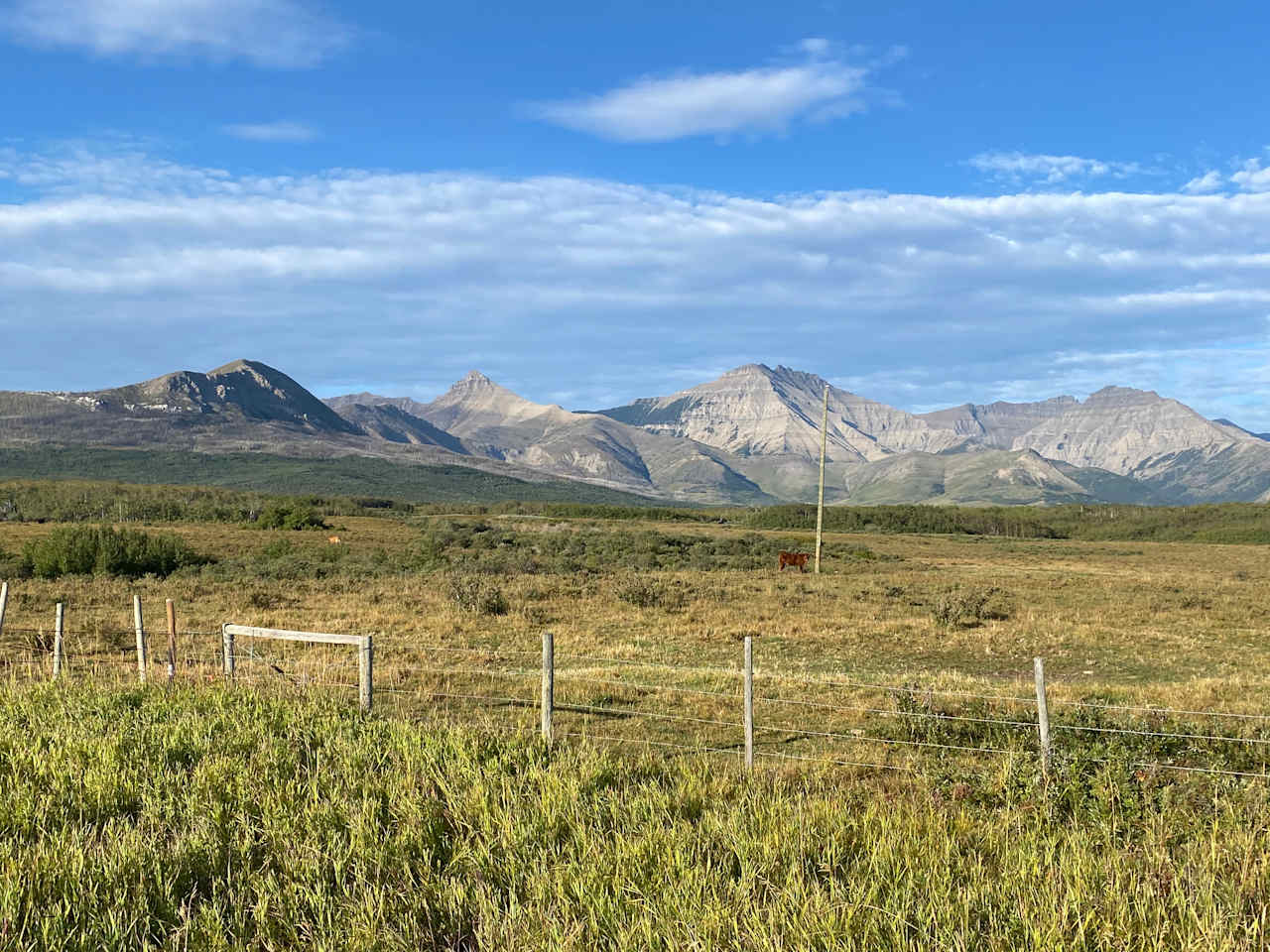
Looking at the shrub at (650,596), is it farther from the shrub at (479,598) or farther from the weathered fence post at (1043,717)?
the weathered fence post at (1043,717)

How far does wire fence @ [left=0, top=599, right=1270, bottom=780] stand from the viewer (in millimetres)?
10391

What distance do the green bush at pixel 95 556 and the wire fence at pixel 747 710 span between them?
63.0 ft

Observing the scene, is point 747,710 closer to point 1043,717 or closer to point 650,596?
point 1043,717

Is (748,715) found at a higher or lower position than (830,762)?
higher

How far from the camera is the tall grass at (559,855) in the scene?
4.96 m

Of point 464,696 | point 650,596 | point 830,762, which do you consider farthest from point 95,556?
point 830,762

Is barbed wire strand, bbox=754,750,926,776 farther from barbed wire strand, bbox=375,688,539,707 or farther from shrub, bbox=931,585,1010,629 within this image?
shrub, bbox=931,585,1010,629

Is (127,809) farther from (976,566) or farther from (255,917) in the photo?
(976,566)

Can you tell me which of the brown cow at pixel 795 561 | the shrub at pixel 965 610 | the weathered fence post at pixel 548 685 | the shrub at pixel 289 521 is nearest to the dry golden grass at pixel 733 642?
the shrub at pixel 965 610

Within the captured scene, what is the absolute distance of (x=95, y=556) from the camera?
120 ft

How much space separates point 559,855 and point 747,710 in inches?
175

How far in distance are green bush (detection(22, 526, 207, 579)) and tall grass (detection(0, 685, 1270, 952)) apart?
31.4 meters

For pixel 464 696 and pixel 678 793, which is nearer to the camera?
pixel 678 793

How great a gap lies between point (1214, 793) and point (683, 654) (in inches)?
502
